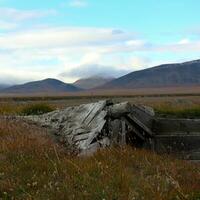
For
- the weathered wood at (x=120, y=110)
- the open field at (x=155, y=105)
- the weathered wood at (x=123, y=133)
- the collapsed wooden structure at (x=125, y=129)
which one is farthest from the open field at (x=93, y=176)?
the open field at (x=155, y=105)

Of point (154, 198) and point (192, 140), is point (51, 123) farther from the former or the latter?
point (154, 198)

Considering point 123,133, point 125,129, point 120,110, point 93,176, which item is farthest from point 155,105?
point 93,176

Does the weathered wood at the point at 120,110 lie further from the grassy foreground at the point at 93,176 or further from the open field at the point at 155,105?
the open field at the point at 155,105

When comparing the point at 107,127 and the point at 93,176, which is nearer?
the point at 93,176

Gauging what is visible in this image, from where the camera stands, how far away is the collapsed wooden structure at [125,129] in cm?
1183

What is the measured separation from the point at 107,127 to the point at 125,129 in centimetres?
38

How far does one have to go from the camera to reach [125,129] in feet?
39.7

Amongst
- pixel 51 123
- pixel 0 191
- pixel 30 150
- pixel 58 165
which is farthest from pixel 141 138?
pixel 0 191

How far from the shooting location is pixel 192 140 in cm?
1285

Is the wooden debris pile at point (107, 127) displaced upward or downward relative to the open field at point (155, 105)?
upward

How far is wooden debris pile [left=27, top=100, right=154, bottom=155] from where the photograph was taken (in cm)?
1158

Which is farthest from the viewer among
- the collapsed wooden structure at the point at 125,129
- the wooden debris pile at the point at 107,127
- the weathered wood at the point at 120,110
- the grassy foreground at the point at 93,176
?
the weathered wood at the point at 120,110

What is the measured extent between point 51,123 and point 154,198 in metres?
8.28

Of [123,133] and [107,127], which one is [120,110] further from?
[123,133]
